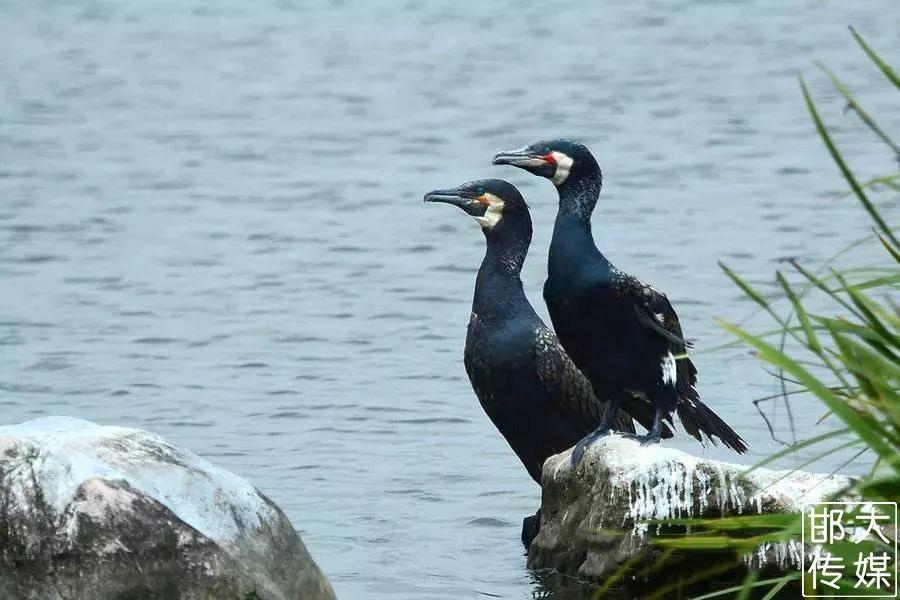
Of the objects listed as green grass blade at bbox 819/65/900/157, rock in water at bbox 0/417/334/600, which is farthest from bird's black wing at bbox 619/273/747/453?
green grass blade at bbox 819/65/900/157

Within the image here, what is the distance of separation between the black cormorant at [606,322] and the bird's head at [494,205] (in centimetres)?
66

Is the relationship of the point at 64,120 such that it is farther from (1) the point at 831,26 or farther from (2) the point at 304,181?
(1) the point at 831,26

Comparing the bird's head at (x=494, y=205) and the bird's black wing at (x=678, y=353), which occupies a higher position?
the bird's head at (x=494, y=205)

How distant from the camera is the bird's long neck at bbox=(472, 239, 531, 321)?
6863 millimetres

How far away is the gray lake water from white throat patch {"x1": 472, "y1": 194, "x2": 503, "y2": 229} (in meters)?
1.10

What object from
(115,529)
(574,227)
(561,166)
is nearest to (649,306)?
(574,227)

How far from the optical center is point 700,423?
6.64m

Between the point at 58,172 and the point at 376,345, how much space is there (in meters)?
5.21

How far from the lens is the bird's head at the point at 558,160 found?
655cm

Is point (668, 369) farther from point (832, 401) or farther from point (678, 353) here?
point (832, 401)

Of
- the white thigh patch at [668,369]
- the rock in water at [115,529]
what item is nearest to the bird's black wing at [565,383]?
the white thigh patch at [668,369]

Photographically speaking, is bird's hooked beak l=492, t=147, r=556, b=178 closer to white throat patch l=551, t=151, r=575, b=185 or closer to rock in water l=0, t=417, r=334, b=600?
white throat patch l=551, t=151, r=575, b=185

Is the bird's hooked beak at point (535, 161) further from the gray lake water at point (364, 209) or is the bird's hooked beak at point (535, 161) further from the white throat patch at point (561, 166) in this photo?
the gray lake water at point (364, 209)

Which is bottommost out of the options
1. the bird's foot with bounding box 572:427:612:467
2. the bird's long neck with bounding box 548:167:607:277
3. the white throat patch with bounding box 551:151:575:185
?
the bird's foot with bounding box 572:427:612:467
